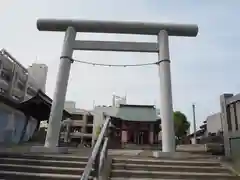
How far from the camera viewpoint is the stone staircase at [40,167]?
4.95 meters

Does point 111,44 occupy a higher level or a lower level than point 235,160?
higher

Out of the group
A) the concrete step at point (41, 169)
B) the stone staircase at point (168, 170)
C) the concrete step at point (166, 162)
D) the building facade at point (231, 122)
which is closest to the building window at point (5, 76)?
the concrete step at point (41, 169)

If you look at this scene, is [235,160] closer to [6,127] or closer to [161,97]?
[161,97]

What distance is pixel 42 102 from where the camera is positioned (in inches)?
669

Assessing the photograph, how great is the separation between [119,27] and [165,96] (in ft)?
10.7

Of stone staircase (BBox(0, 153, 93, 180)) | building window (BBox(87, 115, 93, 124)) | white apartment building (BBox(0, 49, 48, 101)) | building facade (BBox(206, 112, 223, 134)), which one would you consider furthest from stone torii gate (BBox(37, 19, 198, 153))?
building window (BBox(87, 115, 93, 124))

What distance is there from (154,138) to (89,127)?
23.4 meters

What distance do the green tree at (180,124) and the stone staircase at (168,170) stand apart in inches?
1163

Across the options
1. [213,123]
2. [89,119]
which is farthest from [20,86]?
[213,123]

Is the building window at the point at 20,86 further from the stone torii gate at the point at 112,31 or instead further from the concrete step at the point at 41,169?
the concrete step at the point at 41,169

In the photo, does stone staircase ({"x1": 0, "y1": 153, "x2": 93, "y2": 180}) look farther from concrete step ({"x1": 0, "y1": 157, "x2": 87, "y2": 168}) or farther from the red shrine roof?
the red shrine roof

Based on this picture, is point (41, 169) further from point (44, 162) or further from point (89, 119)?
point (89, 119)

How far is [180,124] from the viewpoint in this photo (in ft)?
116

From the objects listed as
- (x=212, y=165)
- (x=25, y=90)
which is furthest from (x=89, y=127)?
(x=212, y=165)
